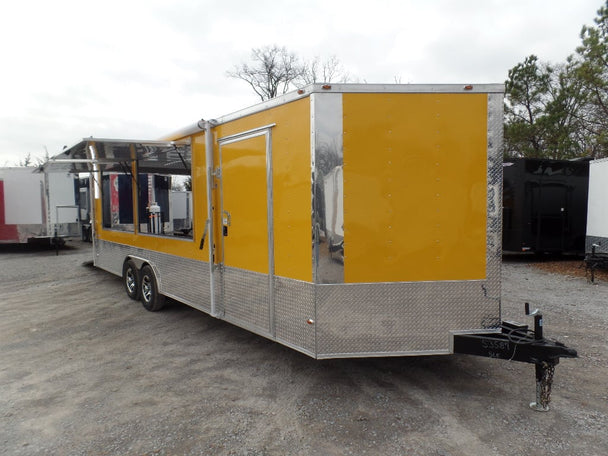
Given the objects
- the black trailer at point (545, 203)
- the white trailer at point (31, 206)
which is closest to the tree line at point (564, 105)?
the black trailer at point (545, 203)

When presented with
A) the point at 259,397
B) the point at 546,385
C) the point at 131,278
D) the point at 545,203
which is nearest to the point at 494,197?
the point at 546,385

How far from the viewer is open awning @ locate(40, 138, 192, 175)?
5.30m

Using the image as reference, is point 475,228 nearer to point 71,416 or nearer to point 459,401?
point 459,401

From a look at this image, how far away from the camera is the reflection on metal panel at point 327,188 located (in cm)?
330

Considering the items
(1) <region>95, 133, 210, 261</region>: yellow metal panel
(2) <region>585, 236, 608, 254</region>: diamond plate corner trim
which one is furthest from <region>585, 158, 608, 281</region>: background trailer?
(1) <region>95, 133, 210, 261</region>: yellow metal panel

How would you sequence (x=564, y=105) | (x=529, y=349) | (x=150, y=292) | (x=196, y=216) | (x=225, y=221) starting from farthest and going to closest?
(x=564, y=105), (x=150, y=292), (x=196, y=216), (x=225, y=221), (x=529, y=349)

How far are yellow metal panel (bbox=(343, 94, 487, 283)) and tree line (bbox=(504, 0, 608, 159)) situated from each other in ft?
45.7

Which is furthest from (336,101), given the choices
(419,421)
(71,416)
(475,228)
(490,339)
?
(71,416)

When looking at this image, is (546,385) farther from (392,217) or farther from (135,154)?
(135,154)

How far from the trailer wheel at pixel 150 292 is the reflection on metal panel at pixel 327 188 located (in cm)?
364

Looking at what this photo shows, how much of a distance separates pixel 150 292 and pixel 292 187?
12.5ft

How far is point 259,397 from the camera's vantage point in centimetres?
363

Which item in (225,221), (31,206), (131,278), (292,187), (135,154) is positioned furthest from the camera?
(31,206)

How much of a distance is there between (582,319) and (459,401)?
12.2 feet
